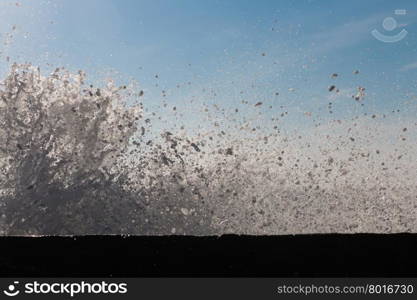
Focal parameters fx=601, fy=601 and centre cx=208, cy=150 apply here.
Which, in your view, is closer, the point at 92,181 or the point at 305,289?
the point at 305,289

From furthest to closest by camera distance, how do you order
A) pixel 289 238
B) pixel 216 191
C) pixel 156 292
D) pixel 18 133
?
pixel 216 191
pixel 18 133
pixel 289 238
pixel 156 292

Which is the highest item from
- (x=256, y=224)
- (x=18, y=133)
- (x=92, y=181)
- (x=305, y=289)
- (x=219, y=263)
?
(x=18, y=133)

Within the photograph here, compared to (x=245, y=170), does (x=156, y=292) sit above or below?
below

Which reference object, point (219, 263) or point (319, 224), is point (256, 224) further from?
point (219, 263)

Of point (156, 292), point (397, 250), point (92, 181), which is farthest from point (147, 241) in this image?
point (92, 181)

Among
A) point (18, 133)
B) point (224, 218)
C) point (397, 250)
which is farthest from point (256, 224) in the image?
point (397, 250)

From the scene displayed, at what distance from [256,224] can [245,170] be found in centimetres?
163

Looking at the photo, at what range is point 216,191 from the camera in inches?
690

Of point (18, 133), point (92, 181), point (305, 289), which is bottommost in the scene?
point (305, 289)

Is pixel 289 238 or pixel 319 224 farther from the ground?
pixel 319 224

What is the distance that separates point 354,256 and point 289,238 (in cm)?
59

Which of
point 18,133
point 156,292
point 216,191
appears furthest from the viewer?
point 216,191

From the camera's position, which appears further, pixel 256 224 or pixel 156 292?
pixel 256 224

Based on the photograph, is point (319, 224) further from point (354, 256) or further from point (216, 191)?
point (354, 256)
